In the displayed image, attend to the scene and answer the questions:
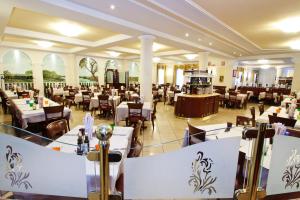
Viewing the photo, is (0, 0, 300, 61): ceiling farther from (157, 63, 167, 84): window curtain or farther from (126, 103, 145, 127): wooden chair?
(157, 63, 167, 84): window curtain

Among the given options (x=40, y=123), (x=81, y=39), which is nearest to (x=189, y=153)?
(x=40, y=123)

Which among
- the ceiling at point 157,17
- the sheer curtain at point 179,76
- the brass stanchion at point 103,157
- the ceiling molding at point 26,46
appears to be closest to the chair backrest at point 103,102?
the ceiling at point 157,17

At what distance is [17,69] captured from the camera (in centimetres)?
948

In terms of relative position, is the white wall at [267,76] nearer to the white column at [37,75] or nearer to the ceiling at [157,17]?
the ceiling at [157,17]

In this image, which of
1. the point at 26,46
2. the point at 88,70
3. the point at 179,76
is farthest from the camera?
the point at 179,76

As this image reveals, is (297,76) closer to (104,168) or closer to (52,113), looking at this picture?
(52,113)

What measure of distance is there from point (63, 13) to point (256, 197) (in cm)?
484

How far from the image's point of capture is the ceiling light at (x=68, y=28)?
18.4 feet

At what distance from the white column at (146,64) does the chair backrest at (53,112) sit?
2.90 metres

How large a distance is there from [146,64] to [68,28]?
121 inches

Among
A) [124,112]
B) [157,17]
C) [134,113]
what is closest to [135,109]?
[134,113]

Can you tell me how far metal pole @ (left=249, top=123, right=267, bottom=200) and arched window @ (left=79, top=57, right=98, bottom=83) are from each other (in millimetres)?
12604

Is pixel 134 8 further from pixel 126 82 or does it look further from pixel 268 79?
pixel 268 79

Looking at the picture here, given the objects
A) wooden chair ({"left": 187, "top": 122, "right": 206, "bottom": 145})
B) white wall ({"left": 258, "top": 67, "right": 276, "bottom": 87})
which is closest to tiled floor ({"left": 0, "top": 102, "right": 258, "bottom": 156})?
wooden chair ({"left": 187, "top": 122, "right": 206, "bottom": 145})
